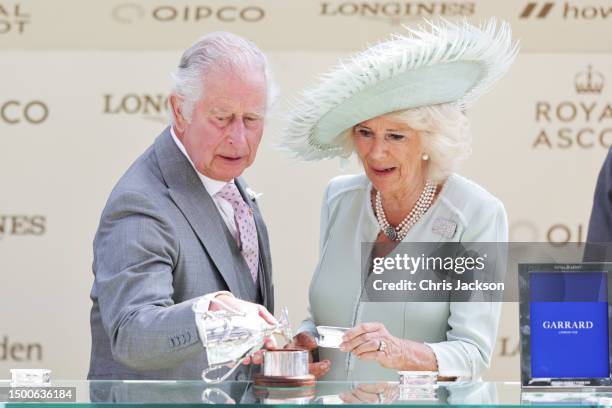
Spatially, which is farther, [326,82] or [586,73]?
[586,73]

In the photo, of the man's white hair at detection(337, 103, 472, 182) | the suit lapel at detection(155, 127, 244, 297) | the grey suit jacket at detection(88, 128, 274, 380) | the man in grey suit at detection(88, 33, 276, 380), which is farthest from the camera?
the man's white hair at detection(337, 103, 472, 182)

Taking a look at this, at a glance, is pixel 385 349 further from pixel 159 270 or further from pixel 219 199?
pixel 219 199

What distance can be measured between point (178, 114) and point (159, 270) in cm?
60

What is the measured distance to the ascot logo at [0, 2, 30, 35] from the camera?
4.66 m

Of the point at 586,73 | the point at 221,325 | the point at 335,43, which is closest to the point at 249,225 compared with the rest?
the point at 221,325

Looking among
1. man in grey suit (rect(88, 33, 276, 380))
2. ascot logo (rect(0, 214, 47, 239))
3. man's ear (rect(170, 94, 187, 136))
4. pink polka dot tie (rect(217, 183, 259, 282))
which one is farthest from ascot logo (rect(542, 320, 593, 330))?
ascot logo (rect(0, 214, 47, 239))

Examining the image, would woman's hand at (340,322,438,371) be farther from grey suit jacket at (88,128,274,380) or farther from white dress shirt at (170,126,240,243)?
white dress shirt at (170,126,240,243)

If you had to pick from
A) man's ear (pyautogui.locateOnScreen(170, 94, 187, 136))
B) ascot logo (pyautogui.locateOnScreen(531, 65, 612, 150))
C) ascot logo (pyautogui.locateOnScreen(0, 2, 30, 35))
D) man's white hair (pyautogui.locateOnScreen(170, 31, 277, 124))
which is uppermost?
ascot logo (pyautogui.locateOnScreen(0, 2, 30, 35))

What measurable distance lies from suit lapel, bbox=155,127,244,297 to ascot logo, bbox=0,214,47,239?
164 centimetres

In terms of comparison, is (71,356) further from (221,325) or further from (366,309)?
(221,325)

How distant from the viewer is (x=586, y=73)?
15.1 ft

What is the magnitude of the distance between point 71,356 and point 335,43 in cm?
176

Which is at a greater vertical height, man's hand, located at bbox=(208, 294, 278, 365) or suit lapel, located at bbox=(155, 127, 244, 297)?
suit lapel, located at bbox=(155, 127, 244, 297)

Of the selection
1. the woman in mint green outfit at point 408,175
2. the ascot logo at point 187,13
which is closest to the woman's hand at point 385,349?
the woman in mint green outfit at point 408,175
